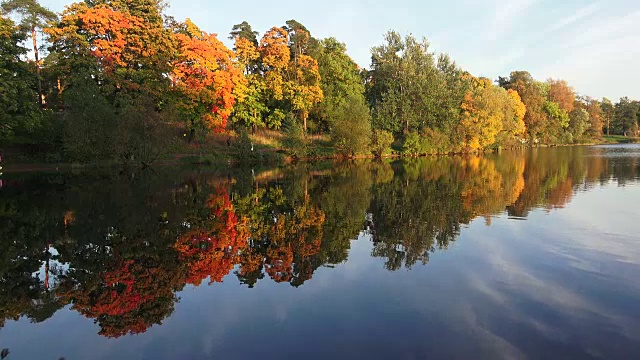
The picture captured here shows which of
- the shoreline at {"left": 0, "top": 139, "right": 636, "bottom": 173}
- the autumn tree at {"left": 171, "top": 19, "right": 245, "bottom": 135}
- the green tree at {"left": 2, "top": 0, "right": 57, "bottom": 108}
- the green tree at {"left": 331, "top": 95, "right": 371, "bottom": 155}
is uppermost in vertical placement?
the green tree at {"left": 2, "top": 0, "right": 57, "bottom": 108}

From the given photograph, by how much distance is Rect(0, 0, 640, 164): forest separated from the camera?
40.5m

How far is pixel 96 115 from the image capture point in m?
38.8

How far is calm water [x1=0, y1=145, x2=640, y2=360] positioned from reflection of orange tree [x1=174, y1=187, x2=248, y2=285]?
0.08 m

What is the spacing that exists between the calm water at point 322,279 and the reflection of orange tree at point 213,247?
0.08 metres

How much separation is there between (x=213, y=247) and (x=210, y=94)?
39718 mm

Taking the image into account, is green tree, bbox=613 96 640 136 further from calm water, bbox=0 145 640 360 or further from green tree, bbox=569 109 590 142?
calm water, bbox=0 145 640 360

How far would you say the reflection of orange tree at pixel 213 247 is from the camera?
38.4 ft

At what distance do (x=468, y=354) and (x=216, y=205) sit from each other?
666 inches

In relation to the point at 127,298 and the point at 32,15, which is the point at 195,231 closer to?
the point at 127,298

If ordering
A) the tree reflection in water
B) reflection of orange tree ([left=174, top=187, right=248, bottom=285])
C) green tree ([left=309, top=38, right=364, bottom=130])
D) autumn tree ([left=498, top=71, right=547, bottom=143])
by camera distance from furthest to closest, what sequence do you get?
autumn tree ([left=498, top=71, right=547, bottom=143])
green tree ([left=309, top=38, right=364, bottom=130])
reflection of orange tree ([left=174, top=187, right=248, bottom=285])
the tree reflection in water

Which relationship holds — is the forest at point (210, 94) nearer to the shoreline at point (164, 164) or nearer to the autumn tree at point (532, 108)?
the shoreline at point (164, 164)

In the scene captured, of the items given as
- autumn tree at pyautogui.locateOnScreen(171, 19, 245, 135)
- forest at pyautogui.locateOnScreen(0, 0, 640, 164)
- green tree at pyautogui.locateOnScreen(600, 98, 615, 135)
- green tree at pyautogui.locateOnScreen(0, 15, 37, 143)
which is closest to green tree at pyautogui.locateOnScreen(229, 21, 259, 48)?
forest at pyautogui.locateOnScreen(0, 0, 640, 164)

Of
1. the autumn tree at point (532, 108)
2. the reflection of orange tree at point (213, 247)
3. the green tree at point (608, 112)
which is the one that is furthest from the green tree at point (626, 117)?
the reflection of orange tree at point (213, 247)

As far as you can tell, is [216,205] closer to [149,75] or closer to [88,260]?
[88,260]
